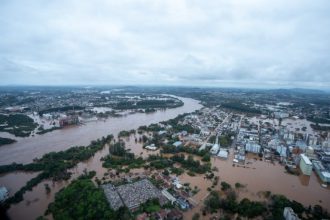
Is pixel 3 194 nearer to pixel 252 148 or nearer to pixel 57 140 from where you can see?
pixel 57 140

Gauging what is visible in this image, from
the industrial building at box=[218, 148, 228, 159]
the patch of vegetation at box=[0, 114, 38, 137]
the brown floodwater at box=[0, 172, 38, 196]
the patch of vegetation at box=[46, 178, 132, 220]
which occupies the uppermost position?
the patch of vegetation at box=[46, 178, 132, 220]

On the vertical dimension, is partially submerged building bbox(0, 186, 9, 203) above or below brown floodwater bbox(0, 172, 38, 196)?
above

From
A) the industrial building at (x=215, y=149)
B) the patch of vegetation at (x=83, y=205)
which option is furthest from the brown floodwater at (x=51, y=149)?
the industrial building at (x=215, y=149)

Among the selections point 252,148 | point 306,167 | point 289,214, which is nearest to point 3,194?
point 289,214

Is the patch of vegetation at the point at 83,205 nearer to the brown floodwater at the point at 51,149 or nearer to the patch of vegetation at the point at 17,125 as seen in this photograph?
the brown floodwater at the point at 51,149

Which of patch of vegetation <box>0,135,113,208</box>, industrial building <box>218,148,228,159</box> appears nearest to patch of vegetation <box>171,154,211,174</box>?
industrial building <box>218,148,228,159</box>

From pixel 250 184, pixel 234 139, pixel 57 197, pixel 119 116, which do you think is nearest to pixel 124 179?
pixel 57 197

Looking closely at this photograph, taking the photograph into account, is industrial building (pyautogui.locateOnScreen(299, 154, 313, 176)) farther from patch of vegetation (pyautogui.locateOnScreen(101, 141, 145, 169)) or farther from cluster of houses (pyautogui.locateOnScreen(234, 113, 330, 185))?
patch of vegetation (pyautogui.locateOnScreen(101, 141, 145, 169))

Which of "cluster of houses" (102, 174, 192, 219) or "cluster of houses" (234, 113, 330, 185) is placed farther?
"cluster of houses" (234, 113, 330, 185)
